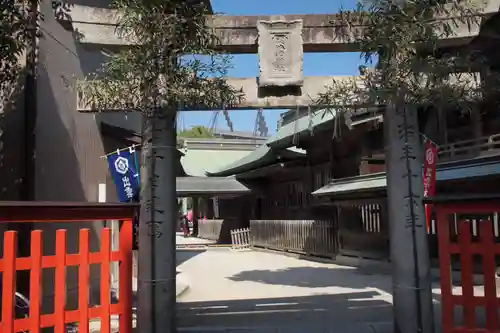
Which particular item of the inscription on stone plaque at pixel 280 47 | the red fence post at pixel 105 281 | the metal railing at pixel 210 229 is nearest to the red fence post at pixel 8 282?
the red fence post at pixel 105 281

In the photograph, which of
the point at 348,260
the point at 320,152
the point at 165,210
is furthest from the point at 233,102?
the point at 320,152

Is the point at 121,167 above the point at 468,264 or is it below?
above

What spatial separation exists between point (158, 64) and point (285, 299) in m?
5.66

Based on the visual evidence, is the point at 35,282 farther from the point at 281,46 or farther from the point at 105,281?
the point at 281,46

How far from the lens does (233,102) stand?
5895 millimetres

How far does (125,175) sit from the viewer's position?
8.20 m

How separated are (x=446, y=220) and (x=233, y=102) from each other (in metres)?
2.67

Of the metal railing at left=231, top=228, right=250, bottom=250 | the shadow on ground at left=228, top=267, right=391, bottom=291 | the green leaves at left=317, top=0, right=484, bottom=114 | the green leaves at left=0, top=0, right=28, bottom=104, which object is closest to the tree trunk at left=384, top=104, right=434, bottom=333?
the green leaves at left=317, top=0, right=484, bottom=114

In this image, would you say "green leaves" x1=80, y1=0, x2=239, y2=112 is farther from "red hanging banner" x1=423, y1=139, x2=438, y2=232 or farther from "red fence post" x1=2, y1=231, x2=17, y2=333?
"red hanging banner" x1=423, y1=139, x2=438, y2=232

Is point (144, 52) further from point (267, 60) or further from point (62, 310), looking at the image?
point (62, 310)

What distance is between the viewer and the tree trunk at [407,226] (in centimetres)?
542

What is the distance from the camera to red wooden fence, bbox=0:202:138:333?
3.92 metres

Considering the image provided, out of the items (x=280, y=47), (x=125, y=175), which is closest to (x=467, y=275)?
(x=280, y=47)

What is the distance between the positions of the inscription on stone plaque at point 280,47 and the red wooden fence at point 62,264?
2.45 meters
